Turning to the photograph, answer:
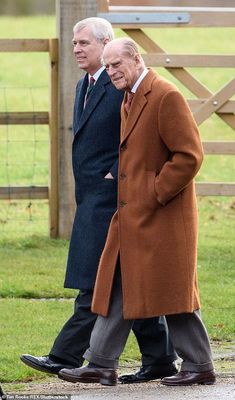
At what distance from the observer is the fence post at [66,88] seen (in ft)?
37.6

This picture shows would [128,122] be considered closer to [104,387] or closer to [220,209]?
[104,387]

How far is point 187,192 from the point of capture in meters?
6.90

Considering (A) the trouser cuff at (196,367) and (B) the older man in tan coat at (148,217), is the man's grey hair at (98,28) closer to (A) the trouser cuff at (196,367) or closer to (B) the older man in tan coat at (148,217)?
(B) the older man in tan coat at (148,217)

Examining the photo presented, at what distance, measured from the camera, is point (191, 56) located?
1152 centimetres

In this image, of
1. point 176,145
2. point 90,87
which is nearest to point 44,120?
point 90,87

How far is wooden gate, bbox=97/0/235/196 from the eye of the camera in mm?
11484

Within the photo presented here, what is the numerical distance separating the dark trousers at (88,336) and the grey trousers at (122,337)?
219 mm

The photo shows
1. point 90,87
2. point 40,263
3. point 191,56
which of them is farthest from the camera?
point 191,56

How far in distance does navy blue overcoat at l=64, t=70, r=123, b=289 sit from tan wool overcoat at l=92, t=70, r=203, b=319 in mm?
269

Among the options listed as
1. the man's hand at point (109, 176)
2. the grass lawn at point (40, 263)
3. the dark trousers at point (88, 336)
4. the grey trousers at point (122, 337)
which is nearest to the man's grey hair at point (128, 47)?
the man's hand at point (109, 176)

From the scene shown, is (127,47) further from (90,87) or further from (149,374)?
(149,374)

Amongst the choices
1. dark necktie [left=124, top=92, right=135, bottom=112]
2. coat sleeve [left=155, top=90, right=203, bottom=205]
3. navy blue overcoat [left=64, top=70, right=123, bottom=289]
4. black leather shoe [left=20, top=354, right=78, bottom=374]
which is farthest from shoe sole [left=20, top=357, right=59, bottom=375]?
dark necktie [left=124, top=92, right=135, bottom=112]

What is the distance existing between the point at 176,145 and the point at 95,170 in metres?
0.60

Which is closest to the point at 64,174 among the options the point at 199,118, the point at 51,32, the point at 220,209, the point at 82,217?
the point at 199,118
